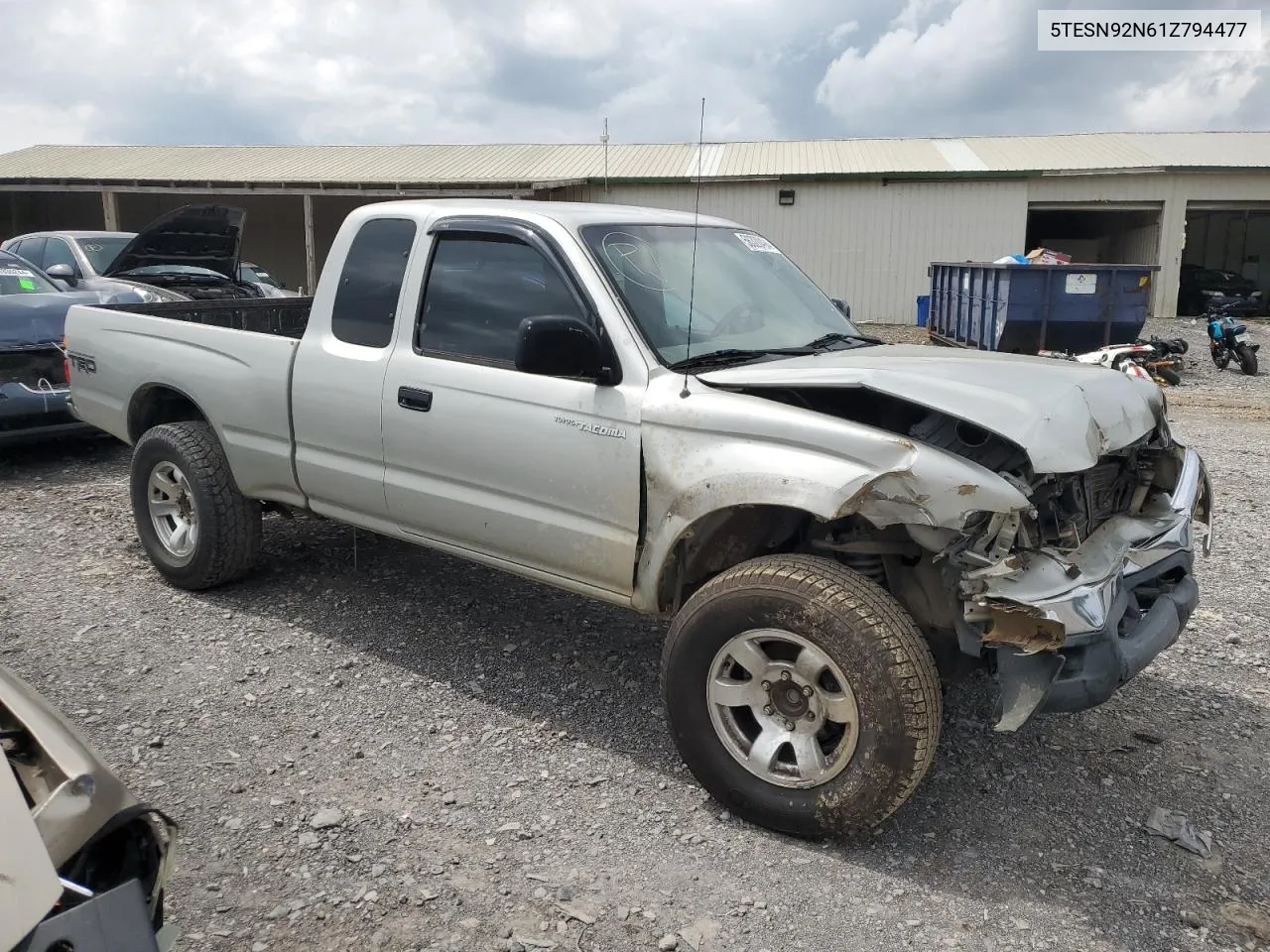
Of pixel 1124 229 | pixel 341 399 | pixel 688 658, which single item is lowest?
pixel 688 658

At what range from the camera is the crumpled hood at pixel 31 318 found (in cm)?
738

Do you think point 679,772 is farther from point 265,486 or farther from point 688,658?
point 265,486

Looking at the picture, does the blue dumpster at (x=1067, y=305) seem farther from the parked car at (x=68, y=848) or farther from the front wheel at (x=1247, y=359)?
the parked car at (x=68, y=848)

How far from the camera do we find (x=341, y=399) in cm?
429

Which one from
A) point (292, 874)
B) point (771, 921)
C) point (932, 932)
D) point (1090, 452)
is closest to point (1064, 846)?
point (932, 932)

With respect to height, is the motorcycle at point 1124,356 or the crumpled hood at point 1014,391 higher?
the crumpled hood at point 1014,391

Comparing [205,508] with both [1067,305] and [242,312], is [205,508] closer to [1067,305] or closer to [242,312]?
[242,312]

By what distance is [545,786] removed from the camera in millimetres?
3498

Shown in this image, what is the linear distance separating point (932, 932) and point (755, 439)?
1.50 meters

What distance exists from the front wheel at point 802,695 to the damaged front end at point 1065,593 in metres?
0.23

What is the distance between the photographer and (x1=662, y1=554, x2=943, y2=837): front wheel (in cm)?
292

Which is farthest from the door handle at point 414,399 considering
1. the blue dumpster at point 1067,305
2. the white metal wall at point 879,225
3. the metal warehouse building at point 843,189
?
the white metal wall at point 879,225

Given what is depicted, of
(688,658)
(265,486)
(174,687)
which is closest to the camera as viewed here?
(688,658)

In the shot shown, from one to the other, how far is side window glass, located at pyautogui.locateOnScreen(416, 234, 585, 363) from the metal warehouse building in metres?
15.5
